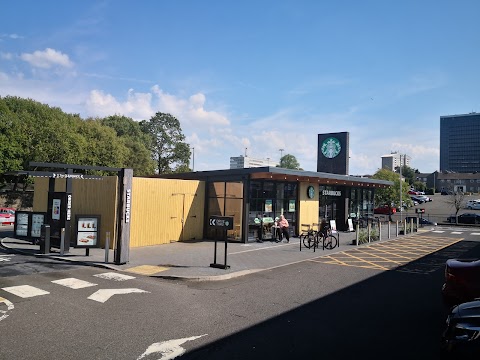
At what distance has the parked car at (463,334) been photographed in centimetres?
453

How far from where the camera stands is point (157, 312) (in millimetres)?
7836

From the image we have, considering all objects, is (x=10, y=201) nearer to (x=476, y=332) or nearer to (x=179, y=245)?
(x=179, y=245)

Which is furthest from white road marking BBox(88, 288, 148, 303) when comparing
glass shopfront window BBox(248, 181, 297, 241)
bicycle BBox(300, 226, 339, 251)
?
glass shopfront window BBox(248, 181, 297, 241)

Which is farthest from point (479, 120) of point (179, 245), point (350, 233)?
point (179, 245)

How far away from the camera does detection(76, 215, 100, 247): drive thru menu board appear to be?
14.1m

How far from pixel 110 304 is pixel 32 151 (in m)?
33.4

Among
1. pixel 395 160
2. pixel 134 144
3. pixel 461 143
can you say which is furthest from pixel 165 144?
pixel 461 143

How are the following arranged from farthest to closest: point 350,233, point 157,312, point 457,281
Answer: point 350,233, point 157,312, point 457,281

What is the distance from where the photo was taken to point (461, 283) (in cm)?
715

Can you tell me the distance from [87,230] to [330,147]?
1828cm

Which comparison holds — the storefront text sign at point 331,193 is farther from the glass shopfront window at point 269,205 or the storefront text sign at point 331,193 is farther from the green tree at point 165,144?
the green tree at point 165,144

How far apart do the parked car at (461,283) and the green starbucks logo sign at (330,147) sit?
65.9 feet

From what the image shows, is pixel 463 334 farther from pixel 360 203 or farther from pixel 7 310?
pixel 360 203

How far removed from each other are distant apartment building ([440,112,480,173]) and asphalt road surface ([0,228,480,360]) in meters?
191
